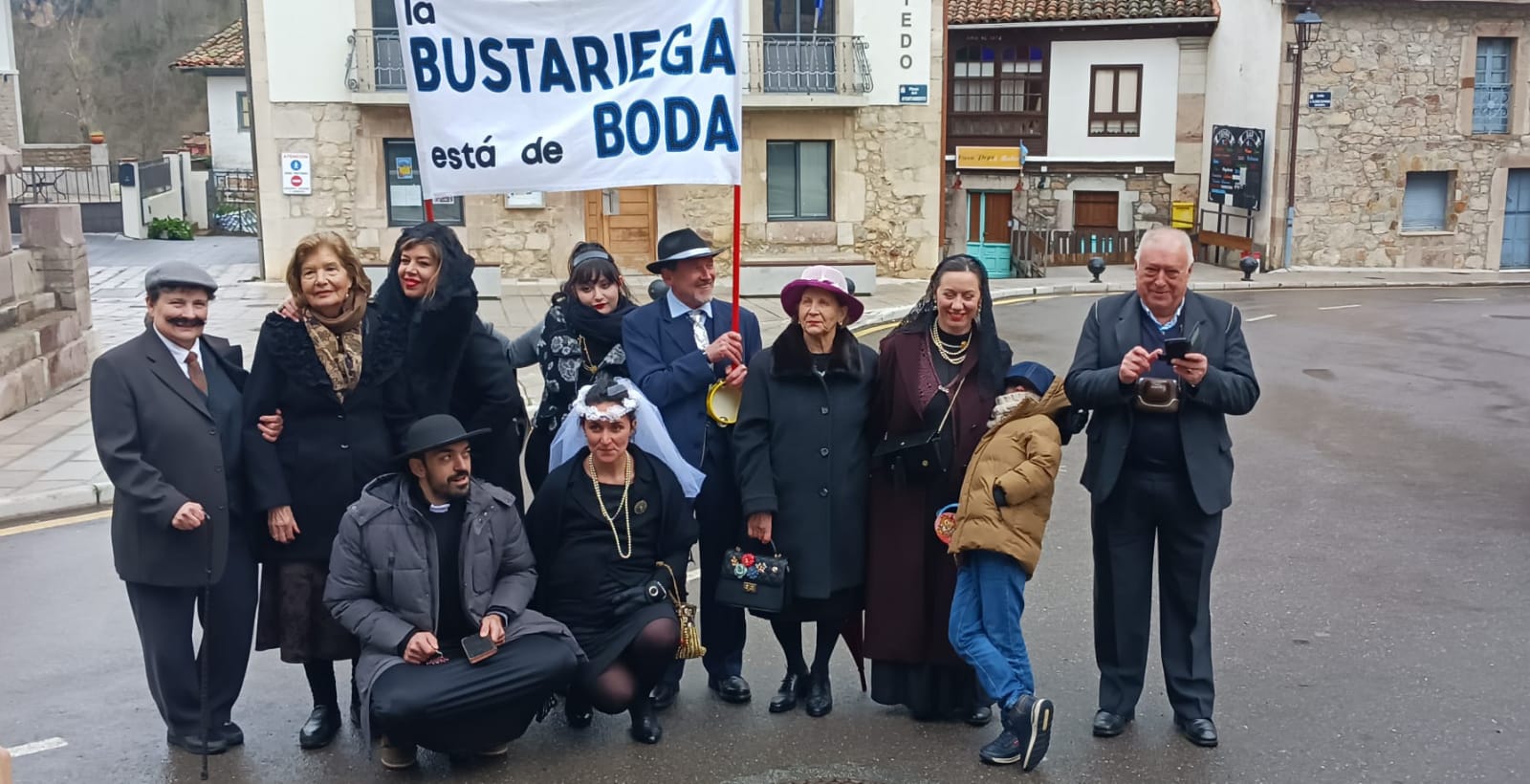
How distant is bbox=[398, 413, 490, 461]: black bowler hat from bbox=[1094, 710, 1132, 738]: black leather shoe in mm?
2703

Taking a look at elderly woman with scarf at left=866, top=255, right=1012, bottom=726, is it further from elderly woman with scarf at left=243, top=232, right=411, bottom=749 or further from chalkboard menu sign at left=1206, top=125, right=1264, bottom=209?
chalkboard menu sign at left=1206, top=125, right=1264, bottom=209

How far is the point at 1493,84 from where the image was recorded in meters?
28.5

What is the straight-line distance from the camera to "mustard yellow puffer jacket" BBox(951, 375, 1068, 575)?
533cm

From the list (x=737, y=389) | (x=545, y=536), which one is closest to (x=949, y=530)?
(x=737, y=389)

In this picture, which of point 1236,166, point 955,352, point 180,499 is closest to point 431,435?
point 180,499

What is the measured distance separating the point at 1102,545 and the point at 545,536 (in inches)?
87.3

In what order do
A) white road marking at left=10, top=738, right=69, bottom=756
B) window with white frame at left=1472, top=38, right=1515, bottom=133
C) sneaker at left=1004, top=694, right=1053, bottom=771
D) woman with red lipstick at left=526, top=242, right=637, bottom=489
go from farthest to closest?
window with white frame at left=1472, top=38, right=1515, bottom=133 → woman with red lipstick at left=526, top=242, right=637, bottom=489 → white road marking at left=10, top=738, right=69, bottom=756 → sneaker at left=1004, top=694, right=1053, bottom=771

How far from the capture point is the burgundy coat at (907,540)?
564cm

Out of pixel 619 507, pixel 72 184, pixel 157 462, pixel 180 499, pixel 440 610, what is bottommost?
pixel 440 610

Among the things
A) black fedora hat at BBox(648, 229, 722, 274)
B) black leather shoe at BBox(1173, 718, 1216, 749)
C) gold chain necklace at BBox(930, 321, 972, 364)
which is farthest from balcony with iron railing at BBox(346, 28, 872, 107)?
black leather shoe at BBox(1173, 718, 1216, 749)

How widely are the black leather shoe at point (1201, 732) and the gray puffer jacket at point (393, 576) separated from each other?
2.55 m

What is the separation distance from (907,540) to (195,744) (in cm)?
288

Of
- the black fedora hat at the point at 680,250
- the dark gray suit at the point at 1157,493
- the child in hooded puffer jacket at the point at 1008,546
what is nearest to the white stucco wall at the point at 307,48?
the black fedora hat at the point at 680,250

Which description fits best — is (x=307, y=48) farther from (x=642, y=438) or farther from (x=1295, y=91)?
(x=642, y=438)
